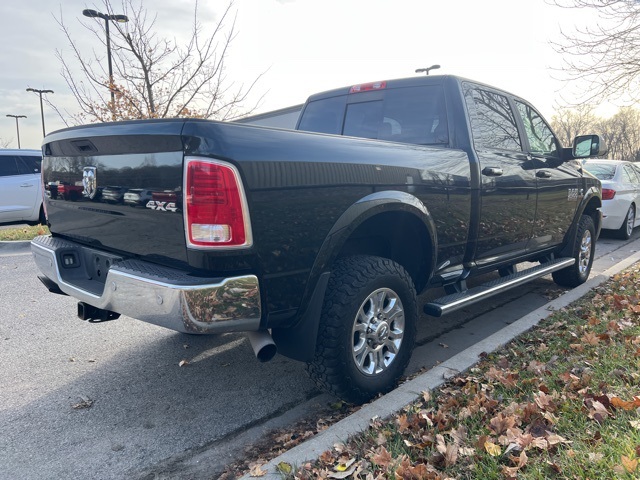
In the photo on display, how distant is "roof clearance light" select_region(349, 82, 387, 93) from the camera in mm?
4355

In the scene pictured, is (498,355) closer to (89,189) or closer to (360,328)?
(360,328)

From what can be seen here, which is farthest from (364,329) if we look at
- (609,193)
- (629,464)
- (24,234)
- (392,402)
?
(24,234)

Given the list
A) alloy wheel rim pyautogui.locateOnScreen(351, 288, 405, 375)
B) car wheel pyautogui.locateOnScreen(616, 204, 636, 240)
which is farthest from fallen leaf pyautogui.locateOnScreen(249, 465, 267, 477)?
car wheel pyautogui.locateOnScreen(616, 204, 636, 240)

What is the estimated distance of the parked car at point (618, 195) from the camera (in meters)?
9.30

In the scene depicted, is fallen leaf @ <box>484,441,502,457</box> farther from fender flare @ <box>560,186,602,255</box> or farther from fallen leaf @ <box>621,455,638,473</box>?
fender flare @ <box>560,186,602,255</box>

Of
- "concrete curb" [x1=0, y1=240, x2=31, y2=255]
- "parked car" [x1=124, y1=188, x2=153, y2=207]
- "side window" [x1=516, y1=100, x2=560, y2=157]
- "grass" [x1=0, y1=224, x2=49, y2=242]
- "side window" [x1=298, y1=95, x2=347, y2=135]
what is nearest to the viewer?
"parked car" [x1=124, y1=188, x2=153, y2=207]

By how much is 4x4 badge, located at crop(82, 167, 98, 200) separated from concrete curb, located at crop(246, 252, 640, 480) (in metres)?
1.83

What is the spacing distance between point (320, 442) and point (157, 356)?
197cm

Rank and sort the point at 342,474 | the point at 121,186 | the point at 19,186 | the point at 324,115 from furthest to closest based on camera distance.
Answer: the point at 19,186 → the point at 324,115 → the point at 121,186 → the point at 342,474

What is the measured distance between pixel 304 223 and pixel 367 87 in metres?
2.29

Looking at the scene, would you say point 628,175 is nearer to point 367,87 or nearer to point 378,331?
point 367,87

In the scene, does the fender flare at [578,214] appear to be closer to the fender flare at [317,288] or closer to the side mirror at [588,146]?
the side mirror at [588,146]

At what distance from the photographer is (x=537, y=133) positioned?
16.9 ft

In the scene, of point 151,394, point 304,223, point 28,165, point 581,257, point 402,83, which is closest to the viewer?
point 304,223
